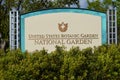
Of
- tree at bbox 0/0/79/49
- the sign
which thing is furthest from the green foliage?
tree at bbox 0/0/79/49

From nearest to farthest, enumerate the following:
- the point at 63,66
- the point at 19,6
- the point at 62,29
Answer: the point at 63,66
the point at 62,29
the point at 19,6

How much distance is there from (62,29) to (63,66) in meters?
4.36

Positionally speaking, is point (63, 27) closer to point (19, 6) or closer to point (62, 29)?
point (62, 29)

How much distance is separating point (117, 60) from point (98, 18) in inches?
174

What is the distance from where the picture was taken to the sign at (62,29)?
496 inches

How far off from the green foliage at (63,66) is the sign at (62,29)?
13.1ft

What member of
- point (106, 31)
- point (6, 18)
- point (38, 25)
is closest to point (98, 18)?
point (106, 31)

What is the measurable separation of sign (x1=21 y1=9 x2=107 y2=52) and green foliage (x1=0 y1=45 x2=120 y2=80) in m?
3.98

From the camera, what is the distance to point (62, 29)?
41.4ft

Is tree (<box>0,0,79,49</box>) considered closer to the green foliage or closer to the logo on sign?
the logo on sign

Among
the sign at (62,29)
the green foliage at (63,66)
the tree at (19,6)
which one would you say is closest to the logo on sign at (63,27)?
Answer: the sign at (62,29)

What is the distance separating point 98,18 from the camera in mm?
12781

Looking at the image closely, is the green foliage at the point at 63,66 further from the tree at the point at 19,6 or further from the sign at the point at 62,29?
the tree at the point at 19,6

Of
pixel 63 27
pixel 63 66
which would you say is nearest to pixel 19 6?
pixel 63 27
